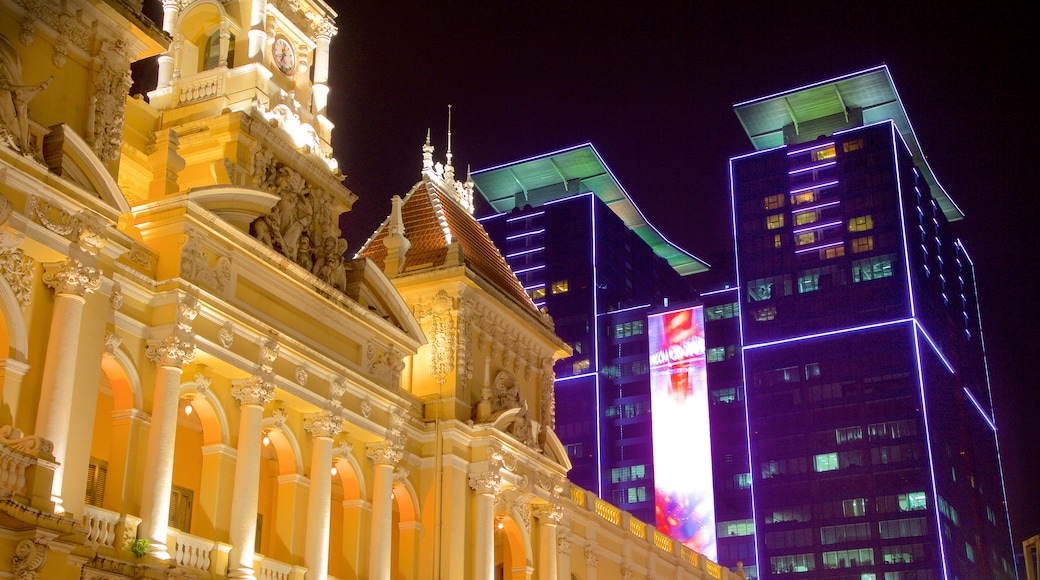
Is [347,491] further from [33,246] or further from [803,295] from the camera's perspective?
[803,295]

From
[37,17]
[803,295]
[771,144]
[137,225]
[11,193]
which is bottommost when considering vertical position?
[11,193]

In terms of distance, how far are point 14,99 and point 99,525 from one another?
7.88 metres

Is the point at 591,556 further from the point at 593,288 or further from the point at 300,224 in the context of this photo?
the point at 593,288

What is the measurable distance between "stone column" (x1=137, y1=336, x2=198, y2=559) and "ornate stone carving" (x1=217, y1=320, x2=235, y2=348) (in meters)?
1.11

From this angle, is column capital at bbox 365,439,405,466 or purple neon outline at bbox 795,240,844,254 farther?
purple neon outline at bbox 795,240,844,254

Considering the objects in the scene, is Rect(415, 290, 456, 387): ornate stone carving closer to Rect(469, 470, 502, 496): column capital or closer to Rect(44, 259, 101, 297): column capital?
Rect(469, 470, 502, 496): column capital

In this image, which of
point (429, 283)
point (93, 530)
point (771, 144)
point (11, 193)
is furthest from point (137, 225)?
point (771, 144)

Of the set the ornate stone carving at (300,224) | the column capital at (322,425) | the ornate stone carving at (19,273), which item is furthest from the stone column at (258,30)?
the ornate stone carving at (19,273)

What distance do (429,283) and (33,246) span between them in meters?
16.2

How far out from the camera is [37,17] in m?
24.1

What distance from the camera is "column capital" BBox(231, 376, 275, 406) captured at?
93.1ft

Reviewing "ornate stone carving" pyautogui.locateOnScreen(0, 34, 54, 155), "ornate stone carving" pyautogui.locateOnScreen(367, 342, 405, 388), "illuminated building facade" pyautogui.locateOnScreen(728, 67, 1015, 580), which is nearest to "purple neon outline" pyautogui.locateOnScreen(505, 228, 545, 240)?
"illuminated building facade" pyautogui.locateOnScreen(728, 67, 1015, 580)

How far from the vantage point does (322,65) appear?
1372 inches

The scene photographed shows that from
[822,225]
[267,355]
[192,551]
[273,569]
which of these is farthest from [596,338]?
[192,551]
